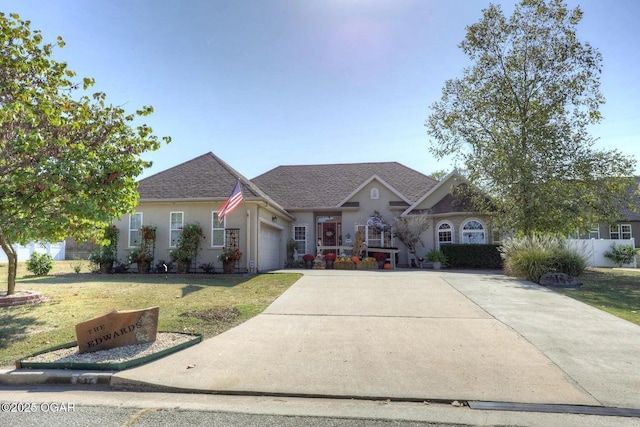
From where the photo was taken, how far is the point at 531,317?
26.6 feet

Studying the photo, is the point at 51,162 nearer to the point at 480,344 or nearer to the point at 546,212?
the point at 480,344

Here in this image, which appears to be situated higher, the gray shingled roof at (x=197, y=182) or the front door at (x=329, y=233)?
the gray shingled roof at (x=197, y=182)

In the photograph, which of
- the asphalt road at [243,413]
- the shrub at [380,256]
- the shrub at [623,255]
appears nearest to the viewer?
the asphalt road at [243,413]

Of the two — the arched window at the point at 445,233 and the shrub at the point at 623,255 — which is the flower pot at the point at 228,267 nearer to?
the arched window at the point at 445,233

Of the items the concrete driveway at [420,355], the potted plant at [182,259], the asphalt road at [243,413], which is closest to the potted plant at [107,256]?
the potted plant at [182,259]

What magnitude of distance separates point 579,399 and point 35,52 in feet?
33.5

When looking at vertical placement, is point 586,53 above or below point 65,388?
above

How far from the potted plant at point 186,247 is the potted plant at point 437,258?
1176cm

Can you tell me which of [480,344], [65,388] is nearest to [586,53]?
[480,344]

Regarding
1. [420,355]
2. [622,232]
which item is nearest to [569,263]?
[420,355]

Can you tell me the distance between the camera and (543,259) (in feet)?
43.9

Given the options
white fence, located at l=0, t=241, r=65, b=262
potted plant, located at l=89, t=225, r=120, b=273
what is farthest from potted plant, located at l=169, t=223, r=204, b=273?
white fence, located at l=0, t=241, r=65, b=262

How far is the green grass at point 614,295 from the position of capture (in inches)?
348

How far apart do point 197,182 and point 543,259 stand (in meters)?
14.5
